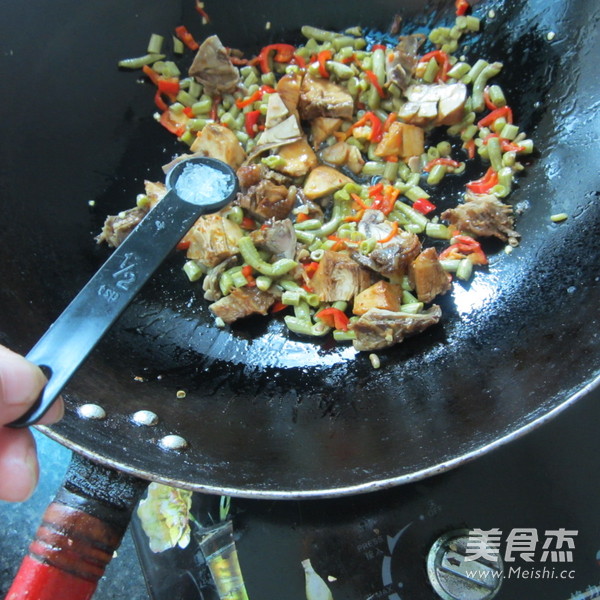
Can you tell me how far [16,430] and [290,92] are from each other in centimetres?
165

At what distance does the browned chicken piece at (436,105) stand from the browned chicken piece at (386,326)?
2.66 ft

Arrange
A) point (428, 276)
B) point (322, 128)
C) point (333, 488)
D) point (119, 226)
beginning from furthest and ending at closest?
point (322, 128) < point (119, 226) < point (428, 276) < point (333, 488)

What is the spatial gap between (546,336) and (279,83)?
1379 mm

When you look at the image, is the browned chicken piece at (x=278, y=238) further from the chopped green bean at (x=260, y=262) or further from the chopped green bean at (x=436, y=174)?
the chopped green bean at (x=436, y=174)

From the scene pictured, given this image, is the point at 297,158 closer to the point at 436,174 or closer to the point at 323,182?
the point at 323,182

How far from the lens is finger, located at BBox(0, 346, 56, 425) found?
87 centimetres

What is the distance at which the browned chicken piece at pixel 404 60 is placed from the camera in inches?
84.4

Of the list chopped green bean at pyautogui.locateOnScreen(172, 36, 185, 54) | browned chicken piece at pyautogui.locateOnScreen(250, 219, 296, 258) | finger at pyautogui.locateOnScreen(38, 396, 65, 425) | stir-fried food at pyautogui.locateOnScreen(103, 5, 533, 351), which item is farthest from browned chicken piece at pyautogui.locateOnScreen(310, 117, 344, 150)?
finger at pyautogui.locateOnScreen(38, 396, 65, 425)

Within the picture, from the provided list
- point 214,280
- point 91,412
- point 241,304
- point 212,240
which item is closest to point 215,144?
point 212,240

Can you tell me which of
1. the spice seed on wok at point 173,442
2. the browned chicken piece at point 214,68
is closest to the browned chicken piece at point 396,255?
the spice seed on wok at point 173,442

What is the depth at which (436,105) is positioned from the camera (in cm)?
207

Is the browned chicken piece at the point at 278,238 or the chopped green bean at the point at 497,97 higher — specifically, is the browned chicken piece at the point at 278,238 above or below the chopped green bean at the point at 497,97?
below

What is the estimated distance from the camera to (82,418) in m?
1.33

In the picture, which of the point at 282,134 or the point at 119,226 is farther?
the point at 282,134
